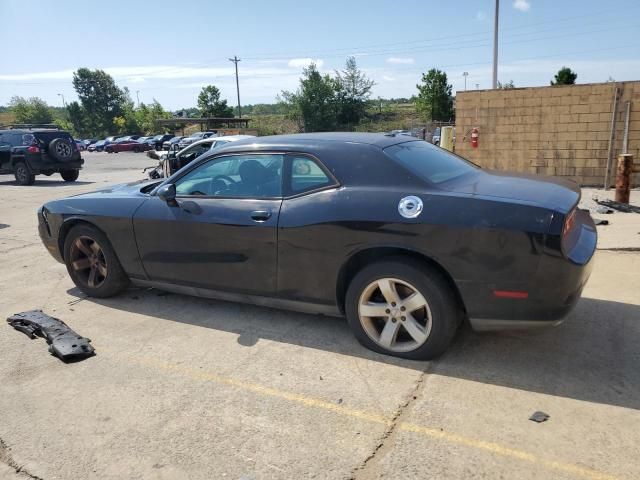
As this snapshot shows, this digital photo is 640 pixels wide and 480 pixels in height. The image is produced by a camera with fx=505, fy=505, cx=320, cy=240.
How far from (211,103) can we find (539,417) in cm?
7155

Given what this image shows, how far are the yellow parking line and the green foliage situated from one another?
103761 millimetres

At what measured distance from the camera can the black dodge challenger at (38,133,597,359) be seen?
307 cm

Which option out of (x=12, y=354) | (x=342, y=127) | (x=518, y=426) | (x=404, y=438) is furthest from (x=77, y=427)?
(x=342, y=127)

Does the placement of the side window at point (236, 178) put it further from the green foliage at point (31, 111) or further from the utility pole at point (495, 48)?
the green foliage at point (31, 111)

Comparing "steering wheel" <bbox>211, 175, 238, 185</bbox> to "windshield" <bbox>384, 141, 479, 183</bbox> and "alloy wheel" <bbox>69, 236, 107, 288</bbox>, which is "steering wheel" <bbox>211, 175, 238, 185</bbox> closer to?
"windshield" <bbox>384, 141, 479, 183</bbox>

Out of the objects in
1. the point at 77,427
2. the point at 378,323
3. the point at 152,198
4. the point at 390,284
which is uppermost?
the point at 152,198

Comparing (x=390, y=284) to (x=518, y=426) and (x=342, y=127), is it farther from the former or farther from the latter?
(x=342, y=127)

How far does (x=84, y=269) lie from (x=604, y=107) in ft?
35.6

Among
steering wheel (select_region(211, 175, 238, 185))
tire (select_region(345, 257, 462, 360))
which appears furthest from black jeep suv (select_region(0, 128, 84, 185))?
tire (select_region(345, 257, 462, 360))

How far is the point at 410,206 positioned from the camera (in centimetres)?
332

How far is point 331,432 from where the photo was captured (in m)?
2.77

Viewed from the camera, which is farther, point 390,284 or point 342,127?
point 342,127

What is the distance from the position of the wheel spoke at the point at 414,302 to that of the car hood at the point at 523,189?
74 centimetres

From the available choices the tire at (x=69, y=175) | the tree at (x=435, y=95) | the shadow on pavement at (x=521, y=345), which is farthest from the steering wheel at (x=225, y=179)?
the tree at (x=435, y=95)
